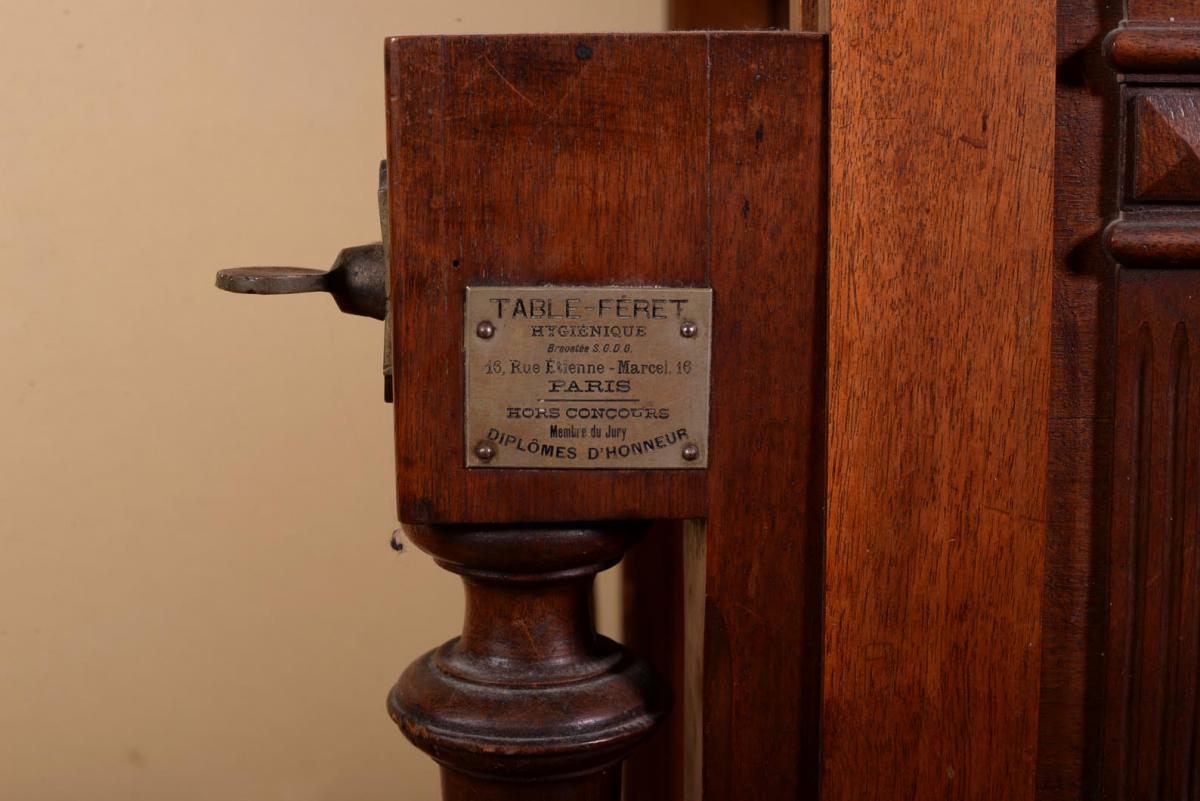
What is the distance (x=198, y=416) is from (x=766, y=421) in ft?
2.59

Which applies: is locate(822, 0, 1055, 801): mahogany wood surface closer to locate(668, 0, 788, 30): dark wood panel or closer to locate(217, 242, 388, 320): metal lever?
locate(217, 242, 388, 320): metal lever

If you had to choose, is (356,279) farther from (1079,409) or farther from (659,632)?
(659,632)

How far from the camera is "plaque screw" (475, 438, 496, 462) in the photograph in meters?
0.64

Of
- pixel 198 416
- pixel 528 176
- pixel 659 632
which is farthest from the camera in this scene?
pixel 198 416

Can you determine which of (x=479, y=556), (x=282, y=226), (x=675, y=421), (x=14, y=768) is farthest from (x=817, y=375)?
(x=14, y=768)

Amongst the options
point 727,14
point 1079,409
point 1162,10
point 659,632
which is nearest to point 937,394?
point 1079,409

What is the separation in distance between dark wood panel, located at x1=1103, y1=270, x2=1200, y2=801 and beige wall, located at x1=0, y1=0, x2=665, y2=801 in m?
0.72

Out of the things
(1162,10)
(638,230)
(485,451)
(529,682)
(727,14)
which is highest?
(727,14)

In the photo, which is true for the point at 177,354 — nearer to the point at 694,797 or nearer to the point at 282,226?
the point at 282,226

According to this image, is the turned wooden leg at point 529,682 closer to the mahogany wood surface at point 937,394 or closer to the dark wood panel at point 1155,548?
the mahogany wood surface at point 937,394

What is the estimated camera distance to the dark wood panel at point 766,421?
63 centimetres

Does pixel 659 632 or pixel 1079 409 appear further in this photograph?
pixel 659 632

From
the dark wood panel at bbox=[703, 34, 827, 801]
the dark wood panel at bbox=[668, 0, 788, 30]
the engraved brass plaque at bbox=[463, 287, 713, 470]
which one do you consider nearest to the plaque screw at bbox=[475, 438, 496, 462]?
the engraved brass plaque at bbox=[463, 287, 713, 470]

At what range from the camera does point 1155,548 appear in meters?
0.66
